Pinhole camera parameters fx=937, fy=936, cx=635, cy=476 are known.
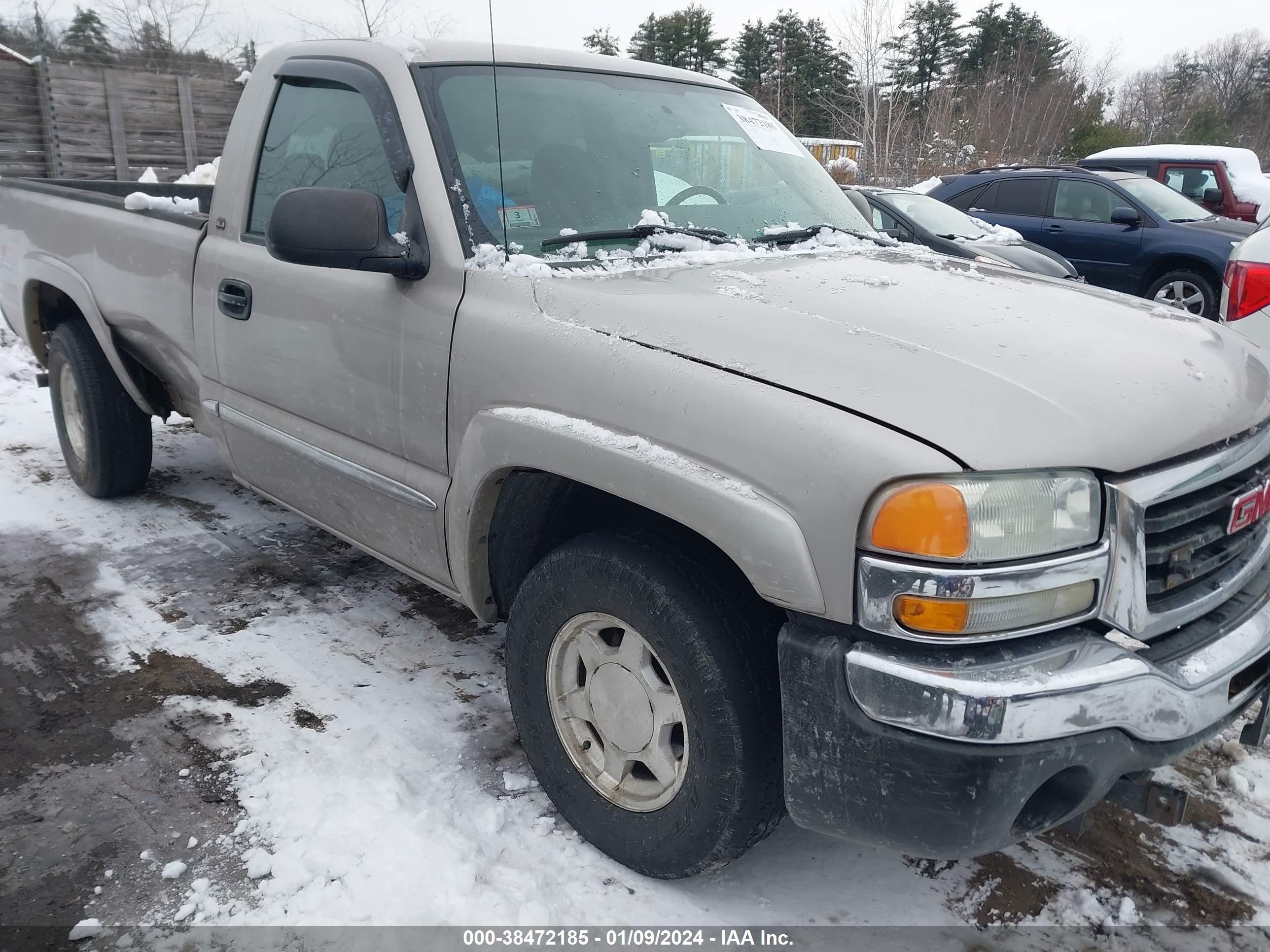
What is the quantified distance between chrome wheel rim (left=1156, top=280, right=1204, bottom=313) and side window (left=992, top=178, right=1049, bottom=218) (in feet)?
5.14

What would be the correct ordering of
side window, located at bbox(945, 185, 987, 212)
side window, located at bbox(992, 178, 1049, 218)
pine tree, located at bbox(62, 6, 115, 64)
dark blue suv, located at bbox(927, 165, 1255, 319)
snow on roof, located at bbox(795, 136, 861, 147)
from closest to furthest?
dark blue suv, located at bbox(927, 165, 1255, 319) < side window, located at bbox(992, 178, 1049, 218) < side window, located at bbox(945, 185, 987, 212) < pine tree, located at bbox(62, 6, 115, 64) < snow on roof, located at bbox(795, 136, 861, 147)

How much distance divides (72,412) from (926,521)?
443 centimetres

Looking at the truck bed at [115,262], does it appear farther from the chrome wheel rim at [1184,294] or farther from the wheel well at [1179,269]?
the wheel well at [1179,269]

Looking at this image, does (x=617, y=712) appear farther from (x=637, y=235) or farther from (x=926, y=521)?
(x=637, y=235)

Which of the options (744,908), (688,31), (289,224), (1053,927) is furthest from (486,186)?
(688,31)

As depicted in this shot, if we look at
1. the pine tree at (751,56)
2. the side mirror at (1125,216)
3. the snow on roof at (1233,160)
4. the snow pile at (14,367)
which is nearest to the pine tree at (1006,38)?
the pine tree at (751,56)

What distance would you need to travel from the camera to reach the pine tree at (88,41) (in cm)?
1841

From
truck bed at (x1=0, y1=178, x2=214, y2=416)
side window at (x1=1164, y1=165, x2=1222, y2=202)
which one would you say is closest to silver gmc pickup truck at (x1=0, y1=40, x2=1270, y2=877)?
truck bed at (x1=0, y1=178, x2=214, y2=416)

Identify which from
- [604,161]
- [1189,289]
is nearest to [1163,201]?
[1189,289]

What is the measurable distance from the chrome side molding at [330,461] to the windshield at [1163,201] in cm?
964

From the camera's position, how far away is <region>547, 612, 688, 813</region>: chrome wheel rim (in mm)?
2109

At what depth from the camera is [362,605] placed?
368cm

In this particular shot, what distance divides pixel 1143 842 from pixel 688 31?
28061 mm

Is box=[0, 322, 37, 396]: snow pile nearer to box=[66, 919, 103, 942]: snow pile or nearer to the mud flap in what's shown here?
box=[66, 919, 103, 942]: snow pile
